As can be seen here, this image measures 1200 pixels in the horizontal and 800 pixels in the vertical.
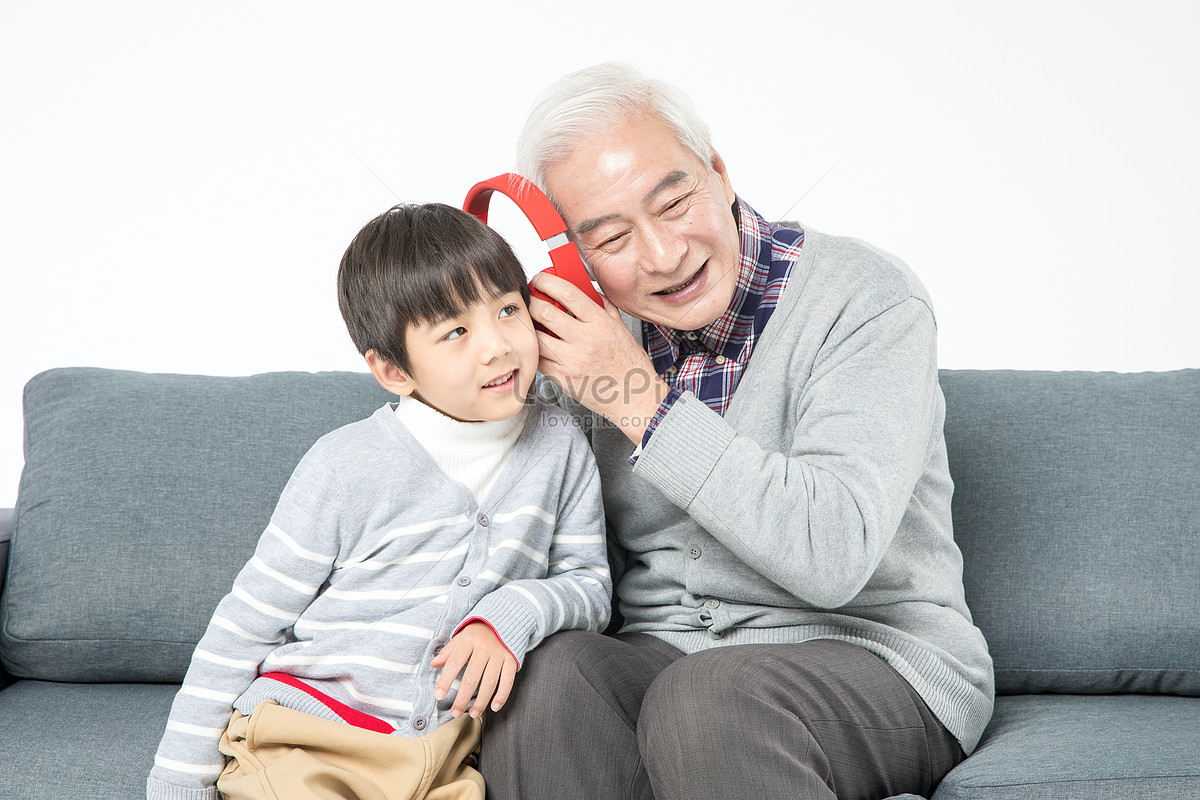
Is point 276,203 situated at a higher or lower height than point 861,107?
lower

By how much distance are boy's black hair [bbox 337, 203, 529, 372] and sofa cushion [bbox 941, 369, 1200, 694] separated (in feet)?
3.04

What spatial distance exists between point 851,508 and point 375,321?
2.20ft

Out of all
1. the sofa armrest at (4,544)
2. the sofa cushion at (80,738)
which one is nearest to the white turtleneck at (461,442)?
the sofa cushion at (80,738)

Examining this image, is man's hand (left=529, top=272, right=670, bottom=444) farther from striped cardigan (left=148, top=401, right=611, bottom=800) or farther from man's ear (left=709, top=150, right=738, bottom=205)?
man's ear (left=709, top=150, right=738, bottom=205)

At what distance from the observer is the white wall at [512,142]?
216 cm

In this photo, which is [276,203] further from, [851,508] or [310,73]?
[851,508]

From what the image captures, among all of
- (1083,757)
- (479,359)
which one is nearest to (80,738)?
(479,359)

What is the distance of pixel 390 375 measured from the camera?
1.28m

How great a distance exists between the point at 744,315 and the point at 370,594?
0.69 meters

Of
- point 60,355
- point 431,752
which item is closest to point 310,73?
point 60,355

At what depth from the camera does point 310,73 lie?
2166 mm

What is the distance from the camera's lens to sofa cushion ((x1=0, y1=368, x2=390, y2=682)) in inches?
60.2

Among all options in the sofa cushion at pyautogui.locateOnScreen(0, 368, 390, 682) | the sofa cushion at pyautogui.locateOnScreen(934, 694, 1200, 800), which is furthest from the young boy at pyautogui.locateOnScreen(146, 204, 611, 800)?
the sofa cushion at pyautogui.locateOnScreen(934, 694, 1200, 800)

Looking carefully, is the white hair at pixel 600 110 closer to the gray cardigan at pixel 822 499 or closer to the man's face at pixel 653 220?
the man's face at pixel 653 220
